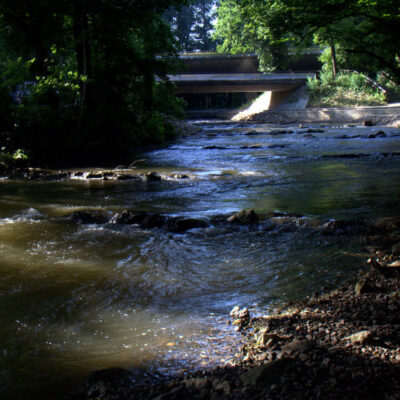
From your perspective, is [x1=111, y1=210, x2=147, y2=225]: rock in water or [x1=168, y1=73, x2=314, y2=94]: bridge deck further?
[x1=168, y1=73, x2=314, y2=94]: bridge deck

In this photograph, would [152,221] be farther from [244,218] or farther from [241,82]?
[241,82]

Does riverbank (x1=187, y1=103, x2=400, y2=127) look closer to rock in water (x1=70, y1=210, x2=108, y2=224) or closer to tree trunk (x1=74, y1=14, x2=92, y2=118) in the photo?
tree trunk (x1=74, y1=14, x2=92, y2=118)

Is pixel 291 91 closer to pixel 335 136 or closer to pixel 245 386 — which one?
pixel 335 136

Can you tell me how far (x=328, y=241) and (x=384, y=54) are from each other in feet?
32.1

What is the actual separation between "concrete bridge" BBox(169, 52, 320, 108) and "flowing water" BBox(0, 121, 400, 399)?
34.0m

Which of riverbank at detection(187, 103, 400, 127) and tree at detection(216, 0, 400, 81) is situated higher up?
tree at detection(216, 0, 400, 81)

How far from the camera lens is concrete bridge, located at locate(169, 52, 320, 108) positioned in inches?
1762

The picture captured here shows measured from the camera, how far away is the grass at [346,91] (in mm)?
37312

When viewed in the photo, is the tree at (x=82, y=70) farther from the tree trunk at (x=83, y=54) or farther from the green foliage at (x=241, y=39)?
the green foliage at (x=241, y=39)

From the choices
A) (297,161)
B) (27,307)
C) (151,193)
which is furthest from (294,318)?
(297,161)

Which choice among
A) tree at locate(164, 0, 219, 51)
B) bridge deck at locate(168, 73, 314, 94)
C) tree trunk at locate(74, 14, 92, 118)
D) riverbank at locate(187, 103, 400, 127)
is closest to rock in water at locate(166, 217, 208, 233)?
tree trunk at locate(74, 14, 92, 118)

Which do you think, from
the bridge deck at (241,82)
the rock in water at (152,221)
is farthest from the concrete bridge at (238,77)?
the rock in water at (152,221)

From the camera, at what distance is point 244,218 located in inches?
261

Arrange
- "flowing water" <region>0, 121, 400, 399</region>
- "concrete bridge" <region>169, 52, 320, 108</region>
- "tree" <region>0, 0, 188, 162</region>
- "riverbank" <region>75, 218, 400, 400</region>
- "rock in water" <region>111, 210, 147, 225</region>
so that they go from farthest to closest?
"concrete bridge" <region>169, 52, 320, 108</region>, "tree" <region>0, 0, 188, 162</region>, "rock in water" <region>111, 210, 147, 225</region>, "flowing water" <region>0, 121, 400, 399</region>, "riverbank" <region>75, 218, 400, 400</region>
